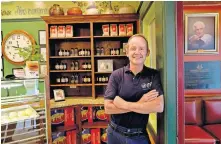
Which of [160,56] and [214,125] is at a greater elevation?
[160,56]

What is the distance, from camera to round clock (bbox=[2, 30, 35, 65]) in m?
4.55

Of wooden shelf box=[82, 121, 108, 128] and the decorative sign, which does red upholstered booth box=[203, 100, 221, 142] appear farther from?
wooden shelf box=[82, 121, 108, 128]

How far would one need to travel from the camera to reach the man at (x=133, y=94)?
189 cm

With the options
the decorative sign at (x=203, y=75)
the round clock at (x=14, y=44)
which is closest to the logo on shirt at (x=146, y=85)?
the decorative sign at (x=203, y=75)

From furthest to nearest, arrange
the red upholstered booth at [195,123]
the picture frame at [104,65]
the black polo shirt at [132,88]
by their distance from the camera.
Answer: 1. the picture frame at [104,65]
2. the red upholstered booth at [195,123]
3. the black polo shirt at [132,88]

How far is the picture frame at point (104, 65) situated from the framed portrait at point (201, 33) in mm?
1285

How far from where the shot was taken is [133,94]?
194cm

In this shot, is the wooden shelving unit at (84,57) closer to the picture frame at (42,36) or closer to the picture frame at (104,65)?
the picture frame at (104,65)

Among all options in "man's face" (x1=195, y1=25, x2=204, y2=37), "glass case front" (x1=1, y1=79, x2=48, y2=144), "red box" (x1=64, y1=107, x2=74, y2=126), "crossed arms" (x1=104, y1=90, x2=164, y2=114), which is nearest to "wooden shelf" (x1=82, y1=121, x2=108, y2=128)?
"red box" (x1=64, y1=107, x2=74, y2=126)

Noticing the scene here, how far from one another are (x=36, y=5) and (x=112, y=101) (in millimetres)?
3290

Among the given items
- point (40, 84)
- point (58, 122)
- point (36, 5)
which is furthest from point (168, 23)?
point (36, 5)

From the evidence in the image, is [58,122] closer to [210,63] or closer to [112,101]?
[112,101]

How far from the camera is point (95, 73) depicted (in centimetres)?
404

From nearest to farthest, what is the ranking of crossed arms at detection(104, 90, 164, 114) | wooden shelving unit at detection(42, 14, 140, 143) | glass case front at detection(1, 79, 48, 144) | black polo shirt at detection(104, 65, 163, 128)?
crossed arms at detection(104, 90, 164, 114)
black polo shirt at detection(104, 65, 163, 128)
glass case front at detection(1, 79, 48, 144)
wooden shelving unit at detection(42, 14, 140, 143)
